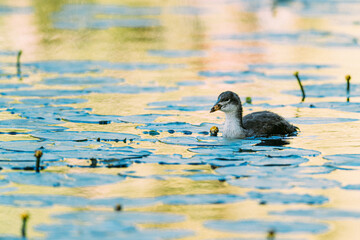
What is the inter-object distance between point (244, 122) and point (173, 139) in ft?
4.09

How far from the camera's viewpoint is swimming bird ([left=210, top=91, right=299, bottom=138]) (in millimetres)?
9055

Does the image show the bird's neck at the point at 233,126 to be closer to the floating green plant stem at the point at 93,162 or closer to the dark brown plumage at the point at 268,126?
the dark brown plumage at the point at 268,126

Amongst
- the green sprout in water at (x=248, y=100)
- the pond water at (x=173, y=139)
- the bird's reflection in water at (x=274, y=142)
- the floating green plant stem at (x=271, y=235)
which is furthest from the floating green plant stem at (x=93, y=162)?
the green sprout in water at (x=248, y=100)

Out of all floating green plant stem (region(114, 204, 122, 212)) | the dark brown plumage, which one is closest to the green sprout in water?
the dark brown plumage

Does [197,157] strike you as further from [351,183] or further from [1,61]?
[1,61]

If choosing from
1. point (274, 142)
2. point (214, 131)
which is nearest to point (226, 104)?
point (214, 131)

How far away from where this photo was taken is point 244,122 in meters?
9.43

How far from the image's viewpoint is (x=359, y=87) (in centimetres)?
1254

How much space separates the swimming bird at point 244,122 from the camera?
29.7ft

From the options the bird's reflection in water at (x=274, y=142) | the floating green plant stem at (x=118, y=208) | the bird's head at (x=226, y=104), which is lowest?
the floating green plant stem at (x=118, y=208)

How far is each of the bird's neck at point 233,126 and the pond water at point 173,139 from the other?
222mm

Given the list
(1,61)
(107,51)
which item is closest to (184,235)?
(1,61)

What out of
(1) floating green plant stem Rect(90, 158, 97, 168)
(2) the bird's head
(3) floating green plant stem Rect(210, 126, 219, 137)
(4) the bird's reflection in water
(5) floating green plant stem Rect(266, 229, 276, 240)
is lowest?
(5) floating green plant stem Rect(266, 229, 276, 240)

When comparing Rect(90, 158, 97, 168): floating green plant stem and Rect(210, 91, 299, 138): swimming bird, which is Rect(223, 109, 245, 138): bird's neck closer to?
Rect(210, 91, 299, 138): swimming bird
